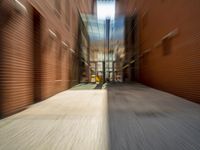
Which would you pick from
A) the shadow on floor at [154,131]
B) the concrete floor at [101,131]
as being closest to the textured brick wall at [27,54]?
the concrete floor at [101,131]

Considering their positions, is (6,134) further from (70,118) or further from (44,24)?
(44,24)

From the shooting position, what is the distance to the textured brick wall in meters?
4.72

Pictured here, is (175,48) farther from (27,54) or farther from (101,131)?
(101,131)

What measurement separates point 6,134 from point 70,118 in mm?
1574

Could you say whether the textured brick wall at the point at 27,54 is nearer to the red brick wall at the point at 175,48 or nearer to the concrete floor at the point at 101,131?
the concrete floor at the point at 101,131

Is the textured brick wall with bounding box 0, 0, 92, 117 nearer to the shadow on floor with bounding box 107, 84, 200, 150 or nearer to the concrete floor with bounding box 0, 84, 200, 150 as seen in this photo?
the concrete floor with bounding box 0, 84, 200, 150

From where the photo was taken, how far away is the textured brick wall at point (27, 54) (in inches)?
186

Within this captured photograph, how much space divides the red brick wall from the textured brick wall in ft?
19.0

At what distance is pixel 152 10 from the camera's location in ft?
44.2

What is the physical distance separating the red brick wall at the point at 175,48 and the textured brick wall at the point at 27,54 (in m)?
5.78

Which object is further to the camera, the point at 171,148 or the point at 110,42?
the point at 110,42

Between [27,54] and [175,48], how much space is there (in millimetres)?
6512

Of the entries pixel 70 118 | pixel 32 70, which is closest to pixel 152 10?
pixel 32 70

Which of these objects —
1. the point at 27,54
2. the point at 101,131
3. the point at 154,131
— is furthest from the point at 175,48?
the point at 101,131
